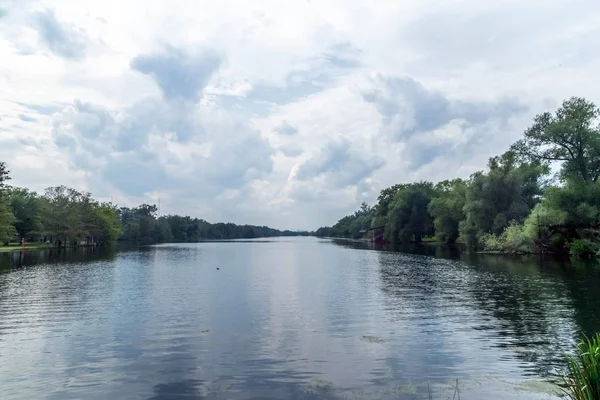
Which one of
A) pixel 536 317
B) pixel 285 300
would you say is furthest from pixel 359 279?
pixel 536 317

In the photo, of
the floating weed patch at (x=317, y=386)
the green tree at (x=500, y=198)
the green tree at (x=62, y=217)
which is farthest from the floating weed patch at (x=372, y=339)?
the green tree at (x=62, y=217)

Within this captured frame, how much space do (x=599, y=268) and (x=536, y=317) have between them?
27.7 metres

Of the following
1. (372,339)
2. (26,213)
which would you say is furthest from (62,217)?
(372,339)

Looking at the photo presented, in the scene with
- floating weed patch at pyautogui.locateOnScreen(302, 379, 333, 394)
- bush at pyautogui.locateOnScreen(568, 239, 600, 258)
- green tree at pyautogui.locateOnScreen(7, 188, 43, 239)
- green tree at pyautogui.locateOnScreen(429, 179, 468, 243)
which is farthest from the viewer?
green tree at pyautogui.locateOnScreen(7, 188, 43, 239)

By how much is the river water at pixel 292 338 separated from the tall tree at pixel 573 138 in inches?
1261

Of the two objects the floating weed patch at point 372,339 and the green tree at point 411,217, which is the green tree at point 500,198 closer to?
the green tree at point 411,217

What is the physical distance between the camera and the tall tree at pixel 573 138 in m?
64.0

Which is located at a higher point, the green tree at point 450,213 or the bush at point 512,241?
→ the green tree at point 450,213

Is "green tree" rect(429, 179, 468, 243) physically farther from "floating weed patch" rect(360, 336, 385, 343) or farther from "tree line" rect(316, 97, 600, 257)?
"floating weed patch" rect(360, 336, 385, 343)

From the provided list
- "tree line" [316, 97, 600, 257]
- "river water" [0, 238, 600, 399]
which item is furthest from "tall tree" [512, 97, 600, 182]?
"river water" [0, 238, 600, 399]

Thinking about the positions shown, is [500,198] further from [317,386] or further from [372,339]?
[317,386]

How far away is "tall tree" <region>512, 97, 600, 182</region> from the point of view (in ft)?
210

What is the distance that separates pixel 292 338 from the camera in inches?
795

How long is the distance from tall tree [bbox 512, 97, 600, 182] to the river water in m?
32.0
